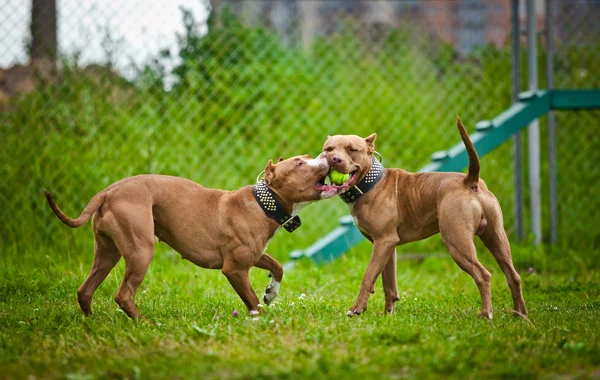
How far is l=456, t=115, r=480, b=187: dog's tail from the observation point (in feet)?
15.4

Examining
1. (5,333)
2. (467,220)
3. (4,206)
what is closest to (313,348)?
(467,220)

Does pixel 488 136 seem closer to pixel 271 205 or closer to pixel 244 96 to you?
pixel 244 96

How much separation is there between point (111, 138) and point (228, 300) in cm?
312

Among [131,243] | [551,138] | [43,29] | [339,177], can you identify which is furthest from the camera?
[551,138]

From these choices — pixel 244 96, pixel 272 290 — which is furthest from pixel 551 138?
pixel 272 290

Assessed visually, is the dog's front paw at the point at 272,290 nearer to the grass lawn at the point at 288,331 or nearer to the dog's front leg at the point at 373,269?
the grass lawn at the point at 288,331

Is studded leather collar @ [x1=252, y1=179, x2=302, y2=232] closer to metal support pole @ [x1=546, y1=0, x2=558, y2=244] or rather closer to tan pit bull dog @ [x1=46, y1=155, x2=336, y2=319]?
tan pit bull dog @ [x1=46, y1=155, x2=336, y2=319]

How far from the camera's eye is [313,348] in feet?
12.3

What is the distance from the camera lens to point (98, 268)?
4.97 m

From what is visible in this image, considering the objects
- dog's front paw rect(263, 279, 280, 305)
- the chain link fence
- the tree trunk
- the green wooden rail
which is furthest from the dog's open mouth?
the tree trunk

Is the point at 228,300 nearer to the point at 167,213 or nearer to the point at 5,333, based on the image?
the point at 167,213

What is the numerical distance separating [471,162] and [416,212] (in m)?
0.56

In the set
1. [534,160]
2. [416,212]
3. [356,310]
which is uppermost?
[416,212]

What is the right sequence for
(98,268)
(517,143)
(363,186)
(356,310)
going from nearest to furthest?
(356,310)
(98,268)
(363,186)
(517,143)
